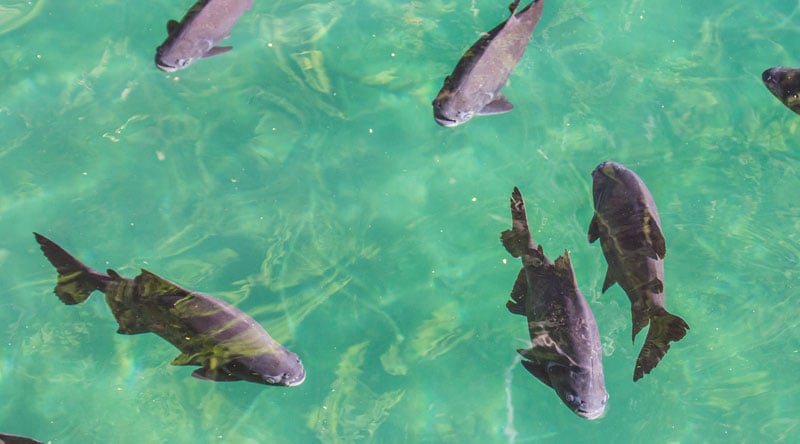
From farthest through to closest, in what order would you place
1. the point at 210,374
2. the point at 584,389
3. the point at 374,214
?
the point at 374,214 → the point at 210,374 → the point at 584,389

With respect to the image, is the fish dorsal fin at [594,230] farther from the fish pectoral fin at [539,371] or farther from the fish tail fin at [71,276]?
the fish tail fin at [71,276]

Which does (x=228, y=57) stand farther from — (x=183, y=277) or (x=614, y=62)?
(x=614, y=62)

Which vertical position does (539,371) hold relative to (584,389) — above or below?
below

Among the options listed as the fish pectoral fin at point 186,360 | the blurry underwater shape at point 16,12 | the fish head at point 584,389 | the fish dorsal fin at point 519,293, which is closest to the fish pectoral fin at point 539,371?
the fish head at point 584,389

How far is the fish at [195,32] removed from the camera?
458 centimetres

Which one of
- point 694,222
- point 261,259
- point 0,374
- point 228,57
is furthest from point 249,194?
point 694,222

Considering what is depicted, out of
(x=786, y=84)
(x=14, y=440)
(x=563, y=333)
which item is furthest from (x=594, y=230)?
(x=14, y=440)

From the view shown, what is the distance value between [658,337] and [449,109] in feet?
6.25

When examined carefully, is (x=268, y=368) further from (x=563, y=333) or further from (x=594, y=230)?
(x=594, y=230)

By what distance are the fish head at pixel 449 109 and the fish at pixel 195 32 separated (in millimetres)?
1531

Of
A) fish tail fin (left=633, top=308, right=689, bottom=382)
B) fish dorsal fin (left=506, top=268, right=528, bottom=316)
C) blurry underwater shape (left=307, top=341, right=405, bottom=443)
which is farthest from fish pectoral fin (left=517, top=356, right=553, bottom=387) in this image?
blurry underwater shape (left=307, top=341, right=405, bottom=443)

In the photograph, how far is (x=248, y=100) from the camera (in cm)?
547

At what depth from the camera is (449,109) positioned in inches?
176

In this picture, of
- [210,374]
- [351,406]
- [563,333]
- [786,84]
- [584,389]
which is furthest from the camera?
[351,406]
